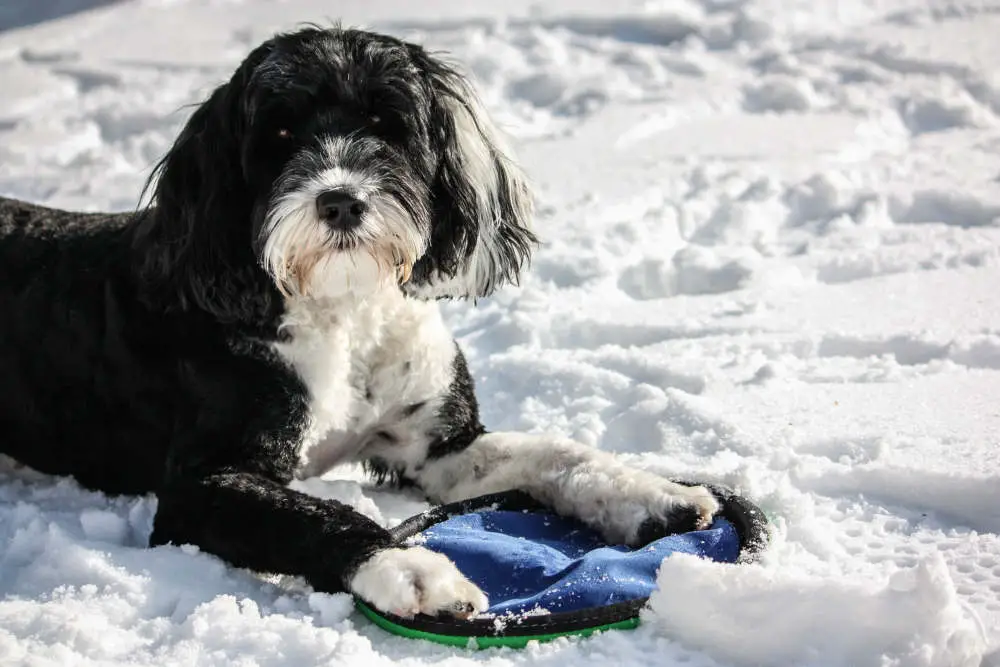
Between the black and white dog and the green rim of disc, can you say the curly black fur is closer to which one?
the black and white dog

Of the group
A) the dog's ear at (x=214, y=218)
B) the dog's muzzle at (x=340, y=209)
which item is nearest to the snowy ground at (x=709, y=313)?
the dog's ear at (x=214, y=218)

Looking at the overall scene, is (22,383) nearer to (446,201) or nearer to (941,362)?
(446,201)

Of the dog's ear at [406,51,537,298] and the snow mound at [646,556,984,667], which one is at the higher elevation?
the dog's ear at [406,51,537,298]

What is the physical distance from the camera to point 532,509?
3416mm

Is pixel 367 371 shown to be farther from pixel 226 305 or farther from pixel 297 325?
pixel 226 305

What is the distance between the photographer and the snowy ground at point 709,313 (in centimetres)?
256

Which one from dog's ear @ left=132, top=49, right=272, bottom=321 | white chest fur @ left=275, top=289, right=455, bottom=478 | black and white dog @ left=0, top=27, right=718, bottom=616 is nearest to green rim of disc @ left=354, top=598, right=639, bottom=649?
black and white dog @ left=0, top=27, right=718, bottom=616

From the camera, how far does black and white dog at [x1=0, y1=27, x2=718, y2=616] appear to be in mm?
3049

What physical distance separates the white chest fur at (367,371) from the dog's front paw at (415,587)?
722mm

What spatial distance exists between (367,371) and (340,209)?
0.69 m

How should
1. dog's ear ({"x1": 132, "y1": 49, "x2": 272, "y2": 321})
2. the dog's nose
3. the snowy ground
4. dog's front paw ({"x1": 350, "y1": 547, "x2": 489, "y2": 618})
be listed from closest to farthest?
the snowy ground < dog's front paw ({"x1": 350, "y1": 547, "x2": 489, "y2": 618}) < the dog's nose < dog's ear ({"x1": 132, "y1": 49, "x2": 272, "y2": 321})

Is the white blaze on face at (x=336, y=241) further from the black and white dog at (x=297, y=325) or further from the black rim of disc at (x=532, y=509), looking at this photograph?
the black rim of disc at (x=532, y=509)

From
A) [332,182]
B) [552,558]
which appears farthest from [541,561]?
[332,182]

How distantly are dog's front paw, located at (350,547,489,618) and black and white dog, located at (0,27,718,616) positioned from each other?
0.03ft
